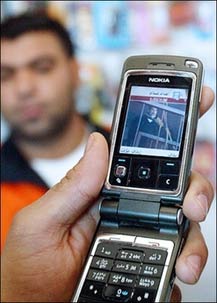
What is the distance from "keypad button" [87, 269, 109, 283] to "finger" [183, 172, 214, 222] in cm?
9

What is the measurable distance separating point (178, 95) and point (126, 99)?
0.05 metres

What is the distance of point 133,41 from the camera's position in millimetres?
791

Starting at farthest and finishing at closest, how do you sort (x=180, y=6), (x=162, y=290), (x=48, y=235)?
(x=180, y=6) < (x=48, y=235) < (x=162, y=290)

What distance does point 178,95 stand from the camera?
559 mm

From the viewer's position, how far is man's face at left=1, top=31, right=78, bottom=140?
0.84 metres

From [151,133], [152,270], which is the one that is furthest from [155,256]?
[151,133]

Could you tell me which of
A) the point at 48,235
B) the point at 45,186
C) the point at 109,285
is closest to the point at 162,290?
the point at 109,285

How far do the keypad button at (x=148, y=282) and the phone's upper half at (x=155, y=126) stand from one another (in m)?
0.07

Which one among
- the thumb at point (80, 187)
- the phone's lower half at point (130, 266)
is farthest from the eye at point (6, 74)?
the phone's lower half at point (130, 266)

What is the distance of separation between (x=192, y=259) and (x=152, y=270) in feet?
0.15

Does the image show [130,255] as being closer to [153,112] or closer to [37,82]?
[153,112]

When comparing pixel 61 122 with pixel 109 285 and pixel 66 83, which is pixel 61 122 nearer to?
pixel 66 83

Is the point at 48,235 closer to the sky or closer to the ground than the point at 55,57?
closer to the ground

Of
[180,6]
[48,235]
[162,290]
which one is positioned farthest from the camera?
[180,6]
